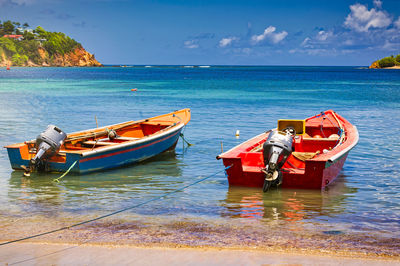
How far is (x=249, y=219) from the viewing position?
8.70 metres

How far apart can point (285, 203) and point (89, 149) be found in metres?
5.48

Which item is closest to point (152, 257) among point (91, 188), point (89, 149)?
point (91, 188)

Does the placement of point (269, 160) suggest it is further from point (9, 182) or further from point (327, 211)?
point (9, 182)

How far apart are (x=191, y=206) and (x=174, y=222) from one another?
1271 millimetres

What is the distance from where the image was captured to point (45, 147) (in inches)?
458

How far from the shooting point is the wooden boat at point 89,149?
11.8m

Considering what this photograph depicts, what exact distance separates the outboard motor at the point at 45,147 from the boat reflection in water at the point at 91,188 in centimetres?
40

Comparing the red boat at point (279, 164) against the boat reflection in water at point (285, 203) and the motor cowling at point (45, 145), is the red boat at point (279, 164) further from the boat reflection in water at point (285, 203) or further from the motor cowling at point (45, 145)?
the motor cowling at point (45, 145)

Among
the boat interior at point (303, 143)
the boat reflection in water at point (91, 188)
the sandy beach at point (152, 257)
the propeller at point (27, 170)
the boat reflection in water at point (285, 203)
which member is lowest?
the boat reflection in water at point (285, 203)

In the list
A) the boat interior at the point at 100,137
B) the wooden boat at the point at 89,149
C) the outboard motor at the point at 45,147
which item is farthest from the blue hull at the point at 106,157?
the outboard motor at the point at 45,147

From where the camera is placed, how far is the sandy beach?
6.39 meters

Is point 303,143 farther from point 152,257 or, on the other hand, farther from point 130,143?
point 152,257

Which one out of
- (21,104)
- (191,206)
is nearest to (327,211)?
(191,206)

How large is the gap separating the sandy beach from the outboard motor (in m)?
4.93
